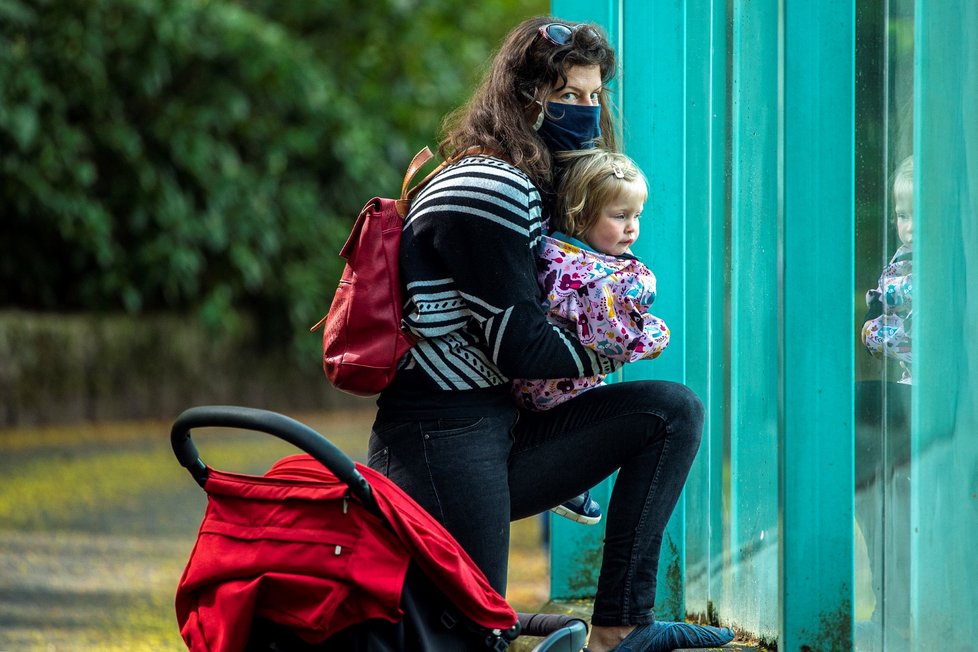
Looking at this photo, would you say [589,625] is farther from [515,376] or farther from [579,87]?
[579,87]

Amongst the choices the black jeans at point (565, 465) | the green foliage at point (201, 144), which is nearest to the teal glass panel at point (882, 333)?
the black jeans at point (565, 465)

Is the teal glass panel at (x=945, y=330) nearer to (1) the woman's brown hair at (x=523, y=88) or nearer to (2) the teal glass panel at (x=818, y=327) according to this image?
(2) the teal glass panel at (x=818, y=327)

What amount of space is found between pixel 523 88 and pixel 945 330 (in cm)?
102

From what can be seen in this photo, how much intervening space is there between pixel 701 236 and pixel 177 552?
327cm

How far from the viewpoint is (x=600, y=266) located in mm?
2670

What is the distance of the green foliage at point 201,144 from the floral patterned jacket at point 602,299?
21.0ft

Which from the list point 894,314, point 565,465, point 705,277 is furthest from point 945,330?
point 705,277

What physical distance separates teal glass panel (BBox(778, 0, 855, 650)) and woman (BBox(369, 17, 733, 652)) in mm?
232

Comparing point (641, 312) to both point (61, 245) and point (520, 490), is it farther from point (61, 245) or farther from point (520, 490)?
point (61, 245)

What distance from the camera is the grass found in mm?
4457

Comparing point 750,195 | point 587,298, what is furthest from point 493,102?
point 750,195

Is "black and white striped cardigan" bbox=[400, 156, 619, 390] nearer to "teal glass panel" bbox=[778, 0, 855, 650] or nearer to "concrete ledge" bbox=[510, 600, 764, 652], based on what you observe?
"teal glass panel" bbox=[778, 0, 855, 650]

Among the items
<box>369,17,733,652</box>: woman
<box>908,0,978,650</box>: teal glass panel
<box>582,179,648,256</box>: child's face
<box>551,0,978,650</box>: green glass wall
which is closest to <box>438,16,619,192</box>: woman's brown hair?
<box>369,17,733,652</box>: woman

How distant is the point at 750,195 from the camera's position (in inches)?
125
